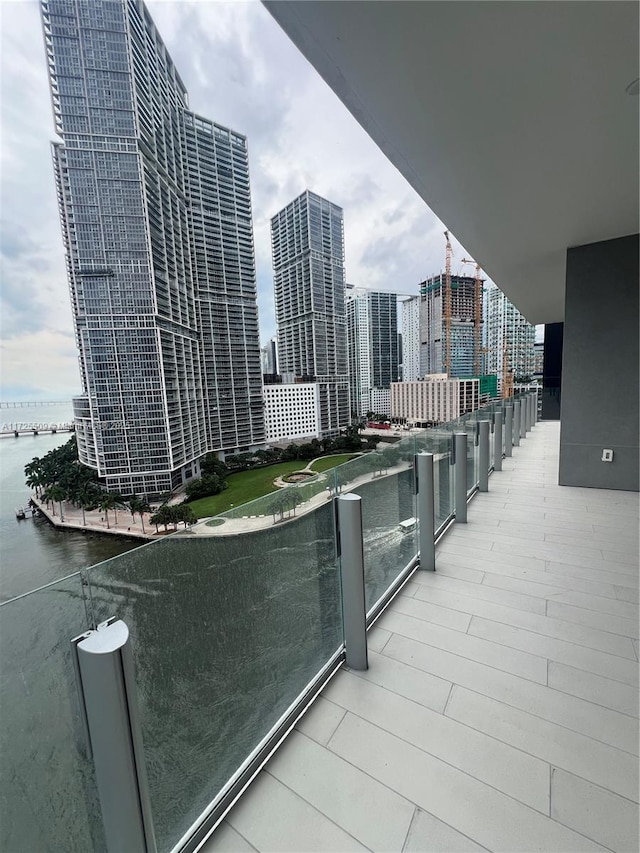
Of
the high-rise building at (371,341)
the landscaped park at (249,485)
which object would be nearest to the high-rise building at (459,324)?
the high-rise building at (371,341)

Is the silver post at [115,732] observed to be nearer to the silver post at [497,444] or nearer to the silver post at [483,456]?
the silver post at [483,456]

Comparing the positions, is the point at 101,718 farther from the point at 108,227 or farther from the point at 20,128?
the point at 108,227

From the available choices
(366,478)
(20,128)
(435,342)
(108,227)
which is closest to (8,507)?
(108,227)

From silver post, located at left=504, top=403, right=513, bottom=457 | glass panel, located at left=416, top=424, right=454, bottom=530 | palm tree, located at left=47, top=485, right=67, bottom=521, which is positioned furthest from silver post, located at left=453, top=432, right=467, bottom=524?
palm tree, located at left=47, top=485, right=67, bottom=521

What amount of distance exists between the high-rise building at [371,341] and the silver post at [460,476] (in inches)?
2633

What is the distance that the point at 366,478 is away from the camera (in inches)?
89.4

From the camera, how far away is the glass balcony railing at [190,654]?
0.81 m

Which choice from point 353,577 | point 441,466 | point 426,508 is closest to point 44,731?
point 353,577

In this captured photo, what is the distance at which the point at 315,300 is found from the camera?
54.1 meters

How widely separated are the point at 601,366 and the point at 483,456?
74.2 inches

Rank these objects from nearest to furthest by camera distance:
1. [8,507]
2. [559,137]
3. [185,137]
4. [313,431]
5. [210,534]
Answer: [210,534] → [559,137] → [8,507] → [185,137] → [313,431]

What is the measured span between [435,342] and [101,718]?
66.8 m

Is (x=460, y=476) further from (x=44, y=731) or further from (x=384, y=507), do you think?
(x=44, y=731)

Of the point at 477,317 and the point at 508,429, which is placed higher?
the point at 477,317
